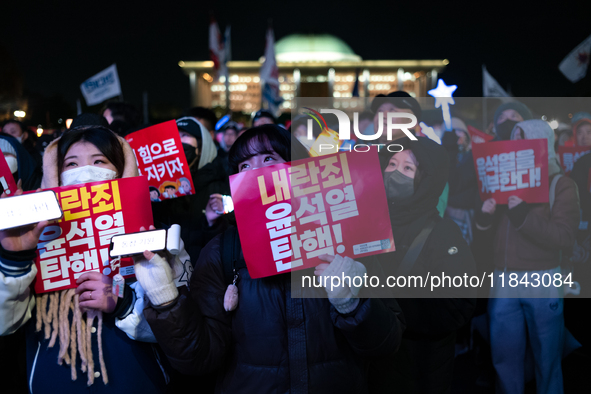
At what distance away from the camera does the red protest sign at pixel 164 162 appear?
2.81 metres

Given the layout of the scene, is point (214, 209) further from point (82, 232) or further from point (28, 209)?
point (28, 209)

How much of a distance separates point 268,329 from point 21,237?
870 mm

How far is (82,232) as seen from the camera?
1647mm

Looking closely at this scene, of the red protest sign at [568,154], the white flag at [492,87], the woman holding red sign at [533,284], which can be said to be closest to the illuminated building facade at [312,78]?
the white flag at [492,87]

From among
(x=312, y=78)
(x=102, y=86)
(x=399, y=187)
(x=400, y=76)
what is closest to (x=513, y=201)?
(x=399, y=187)

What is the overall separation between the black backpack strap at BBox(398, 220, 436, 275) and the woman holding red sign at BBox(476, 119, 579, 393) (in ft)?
3.03

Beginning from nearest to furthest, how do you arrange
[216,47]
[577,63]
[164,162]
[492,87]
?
[164,162] → [577,63] → [492,87] → [216,47]

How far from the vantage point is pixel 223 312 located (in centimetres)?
161

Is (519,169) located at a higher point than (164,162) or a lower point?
lower

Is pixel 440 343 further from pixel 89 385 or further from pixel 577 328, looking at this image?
pixel 577 328

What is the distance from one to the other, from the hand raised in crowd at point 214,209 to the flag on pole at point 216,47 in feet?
51.5

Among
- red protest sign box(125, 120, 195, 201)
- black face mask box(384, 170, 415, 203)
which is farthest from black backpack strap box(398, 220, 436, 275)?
red protest sign box(125, 120, 195, 201)

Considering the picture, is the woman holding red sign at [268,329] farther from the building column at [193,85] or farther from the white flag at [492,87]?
the building column at [193,85]

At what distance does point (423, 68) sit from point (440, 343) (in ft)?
243
